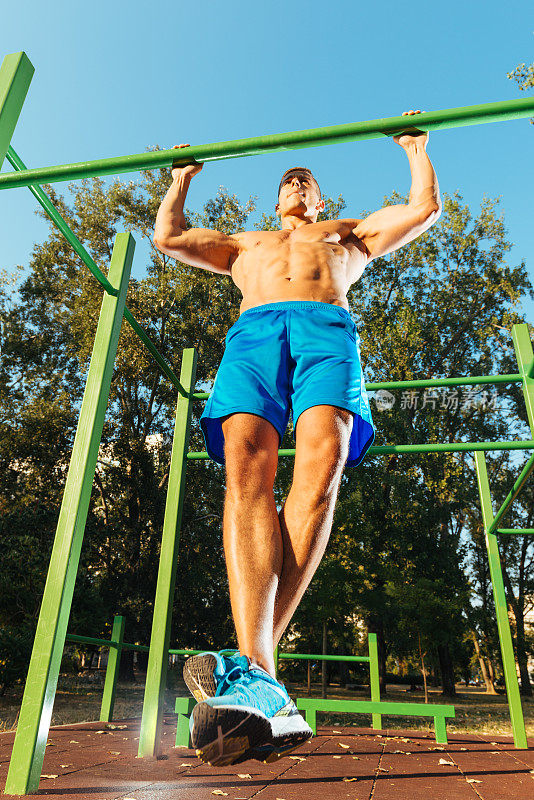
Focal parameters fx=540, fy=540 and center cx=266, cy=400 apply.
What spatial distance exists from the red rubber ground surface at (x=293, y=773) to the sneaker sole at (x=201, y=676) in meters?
0.80

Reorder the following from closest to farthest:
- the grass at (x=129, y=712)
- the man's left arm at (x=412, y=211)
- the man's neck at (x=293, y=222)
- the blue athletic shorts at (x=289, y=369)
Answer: the blue athletic shorts at (x=289, y=369) < the man's left arm at (x=412, y=211) < the man's neck at (x=293, y=222) < the grass at (x=129, y=712)

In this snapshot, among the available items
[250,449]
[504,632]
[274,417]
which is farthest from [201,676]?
[504,632]

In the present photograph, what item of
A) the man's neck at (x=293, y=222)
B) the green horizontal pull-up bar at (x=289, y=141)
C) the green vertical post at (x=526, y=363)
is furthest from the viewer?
the green vertical post at (x=526, y=363)

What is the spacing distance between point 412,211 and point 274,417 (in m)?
0.80

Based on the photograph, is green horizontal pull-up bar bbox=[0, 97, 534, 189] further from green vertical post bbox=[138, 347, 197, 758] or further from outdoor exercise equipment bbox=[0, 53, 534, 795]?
green vertical post bbox=[138, 347, 197, 758]

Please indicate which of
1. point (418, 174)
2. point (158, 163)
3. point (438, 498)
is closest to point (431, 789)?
point (418, 174)

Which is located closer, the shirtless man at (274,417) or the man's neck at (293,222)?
the shirtless man at (274,417)

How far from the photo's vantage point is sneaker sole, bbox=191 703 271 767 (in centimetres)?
81

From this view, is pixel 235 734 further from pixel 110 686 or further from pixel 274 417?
pixel 110 686

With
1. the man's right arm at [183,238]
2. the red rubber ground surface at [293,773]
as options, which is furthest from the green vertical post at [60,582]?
the man's right arm at [183,238]

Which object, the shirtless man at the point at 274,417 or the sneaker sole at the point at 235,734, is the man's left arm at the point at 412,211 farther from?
the sneaker sole at the point at 235,734

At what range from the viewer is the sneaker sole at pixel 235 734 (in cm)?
81

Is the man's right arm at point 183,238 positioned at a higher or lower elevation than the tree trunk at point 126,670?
higher

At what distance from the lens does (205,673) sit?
3.04ft
